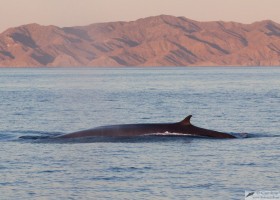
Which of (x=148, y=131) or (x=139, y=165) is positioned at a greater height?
(x=148, y=131)

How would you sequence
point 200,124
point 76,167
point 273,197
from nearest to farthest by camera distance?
point 273,197
point 76,167
point 200,124

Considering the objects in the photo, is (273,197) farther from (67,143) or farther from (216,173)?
(67,143)

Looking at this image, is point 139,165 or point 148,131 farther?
point 148,131

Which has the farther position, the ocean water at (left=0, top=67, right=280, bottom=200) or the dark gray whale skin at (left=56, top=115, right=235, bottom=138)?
the dark gray whale skin at (left=56, top=115, right=235, bottom=138)

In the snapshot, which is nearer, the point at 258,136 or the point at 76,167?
the point at 76,167

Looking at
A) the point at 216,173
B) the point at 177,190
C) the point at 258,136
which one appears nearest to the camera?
the point at 177,190

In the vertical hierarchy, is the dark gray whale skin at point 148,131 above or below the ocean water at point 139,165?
above

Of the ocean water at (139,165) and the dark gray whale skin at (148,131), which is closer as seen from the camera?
the ocean water at (139,165)

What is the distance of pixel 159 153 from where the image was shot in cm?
2720

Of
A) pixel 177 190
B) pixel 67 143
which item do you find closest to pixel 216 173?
pixel 177 190

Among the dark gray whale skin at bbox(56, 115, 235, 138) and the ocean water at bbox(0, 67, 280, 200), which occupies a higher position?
the dark gray whale skin at bbox(56, 115, 235, 138)

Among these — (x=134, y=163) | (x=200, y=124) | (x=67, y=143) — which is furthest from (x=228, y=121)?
(x=134, y=163)

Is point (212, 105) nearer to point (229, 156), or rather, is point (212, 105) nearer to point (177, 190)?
point (229, 156)

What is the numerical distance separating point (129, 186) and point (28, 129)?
1876cm
